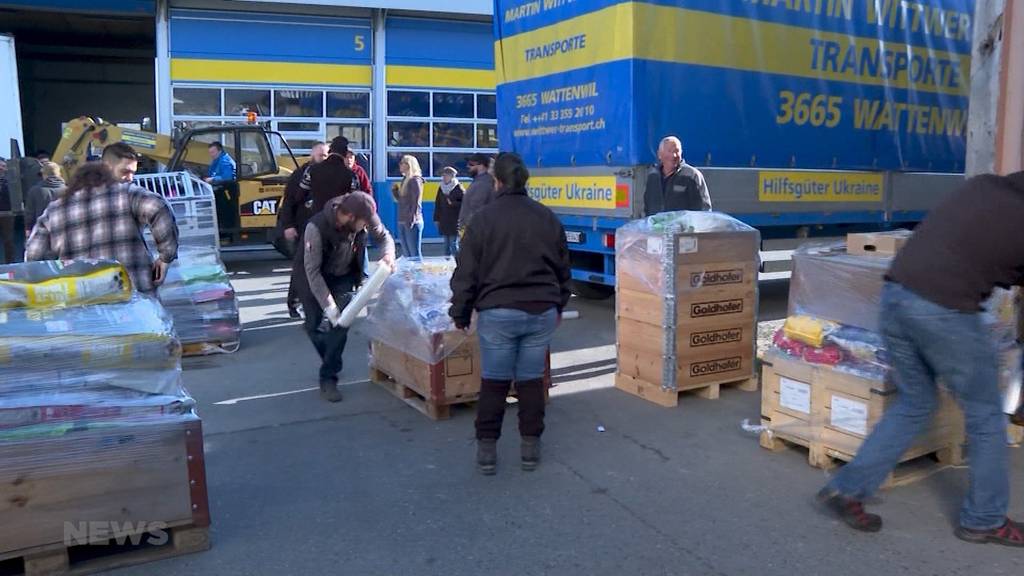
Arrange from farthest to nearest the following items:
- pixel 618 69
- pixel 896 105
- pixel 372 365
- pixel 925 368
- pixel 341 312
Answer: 1. pixel 896 105
2. pixel 618 69
3. pixel 372 365
4. pixel 341 312
5. pixel 925 368

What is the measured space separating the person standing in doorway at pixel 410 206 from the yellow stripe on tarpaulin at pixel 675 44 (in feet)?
6.54

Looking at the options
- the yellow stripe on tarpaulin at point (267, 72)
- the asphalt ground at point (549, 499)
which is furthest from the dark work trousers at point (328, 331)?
the yellow stripe on tarpaulin at point (267, 72)

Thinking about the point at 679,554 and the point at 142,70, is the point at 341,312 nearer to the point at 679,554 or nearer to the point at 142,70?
the point at 679,554

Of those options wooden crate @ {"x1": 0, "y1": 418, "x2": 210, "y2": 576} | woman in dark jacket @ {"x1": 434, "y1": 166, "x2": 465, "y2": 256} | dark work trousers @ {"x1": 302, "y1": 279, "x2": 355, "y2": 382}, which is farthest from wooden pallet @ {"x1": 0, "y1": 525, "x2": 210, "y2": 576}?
woman in dark jacket @ {"x1": 434, "y1": 166, "x2": 465, "y2": 256}

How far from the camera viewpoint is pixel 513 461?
481 cm

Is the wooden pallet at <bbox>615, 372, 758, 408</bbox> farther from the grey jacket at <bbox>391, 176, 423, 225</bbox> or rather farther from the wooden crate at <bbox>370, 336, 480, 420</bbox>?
the grey jacket at <bbox>391, 176, 423, 225</bbox>

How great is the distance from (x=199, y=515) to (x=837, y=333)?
10.8ft

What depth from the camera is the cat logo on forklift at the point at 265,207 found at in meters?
13.2

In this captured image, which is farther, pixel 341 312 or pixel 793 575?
pixel 341 312

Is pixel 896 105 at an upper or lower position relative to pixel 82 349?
upper

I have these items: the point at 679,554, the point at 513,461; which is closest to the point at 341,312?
the point at 513,461

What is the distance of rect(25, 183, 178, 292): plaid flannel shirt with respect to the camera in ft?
16.6

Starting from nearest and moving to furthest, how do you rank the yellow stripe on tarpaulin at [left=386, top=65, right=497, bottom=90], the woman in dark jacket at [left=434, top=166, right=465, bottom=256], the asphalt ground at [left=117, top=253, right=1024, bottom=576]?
the asphalt ground at [left=117, top=253, right=1024, bottom=576] < the woman in dark jacket at [left=434, top=166, right=465, bottom=256] < the yellow stripe on tarpaulin at [left=386, top=65, right=497, bottom=90]

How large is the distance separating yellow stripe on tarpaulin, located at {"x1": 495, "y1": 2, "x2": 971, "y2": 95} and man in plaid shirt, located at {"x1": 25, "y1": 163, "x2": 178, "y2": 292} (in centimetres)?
431
